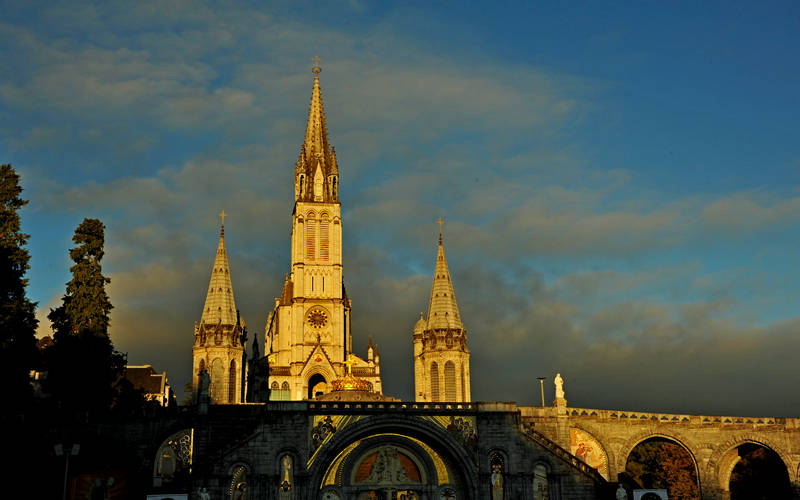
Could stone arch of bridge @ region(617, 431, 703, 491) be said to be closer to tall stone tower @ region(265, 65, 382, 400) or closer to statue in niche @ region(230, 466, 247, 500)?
statue in niche @ region(230, 466, 247, 500)

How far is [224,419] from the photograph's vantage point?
174ft

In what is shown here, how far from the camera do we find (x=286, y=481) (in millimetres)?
49562

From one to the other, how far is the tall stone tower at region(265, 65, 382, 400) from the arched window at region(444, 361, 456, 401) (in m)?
18.7

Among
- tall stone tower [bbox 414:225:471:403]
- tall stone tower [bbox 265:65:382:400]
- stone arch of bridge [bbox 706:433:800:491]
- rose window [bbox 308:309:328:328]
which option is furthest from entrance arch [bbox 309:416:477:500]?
rose window [bbox 308:309:328:328]

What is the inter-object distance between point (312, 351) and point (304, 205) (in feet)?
55.6

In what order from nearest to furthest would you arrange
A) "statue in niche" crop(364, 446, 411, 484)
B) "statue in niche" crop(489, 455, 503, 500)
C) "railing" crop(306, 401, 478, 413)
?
"railing" crop(306, 401, 478, 413) < "statue in niche" crop(489, 455, 503, 500) < "statue in niche" crop(364, 446, 411, 484)

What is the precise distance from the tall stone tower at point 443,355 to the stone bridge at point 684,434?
13.5m

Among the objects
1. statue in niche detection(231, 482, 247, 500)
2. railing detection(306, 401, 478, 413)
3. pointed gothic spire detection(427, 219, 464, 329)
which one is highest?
pointed gothic spire detection(427, 219, 464, 329)

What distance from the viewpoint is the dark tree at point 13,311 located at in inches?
1583

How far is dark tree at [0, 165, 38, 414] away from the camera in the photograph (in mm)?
40219

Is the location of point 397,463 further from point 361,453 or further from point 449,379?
point 449,379

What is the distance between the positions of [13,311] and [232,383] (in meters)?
35.0

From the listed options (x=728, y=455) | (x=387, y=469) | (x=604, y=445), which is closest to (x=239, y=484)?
(x=387, y=469)

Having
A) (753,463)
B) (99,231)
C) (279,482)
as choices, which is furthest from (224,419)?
(753,463)
